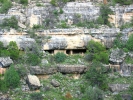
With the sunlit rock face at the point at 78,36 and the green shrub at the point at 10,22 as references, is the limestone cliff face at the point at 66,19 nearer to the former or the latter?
the sunlit rock face at the point at 78,36

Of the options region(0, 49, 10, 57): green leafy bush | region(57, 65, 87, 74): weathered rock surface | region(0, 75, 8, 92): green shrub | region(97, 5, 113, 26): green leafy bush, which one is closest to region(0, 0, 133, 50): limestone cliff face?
region(97, 5, 113, 26): green leafy bush

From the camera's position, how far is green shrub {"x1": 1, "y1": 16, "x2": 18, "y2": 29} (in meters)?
46.6

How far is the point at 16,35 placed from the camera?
151ft

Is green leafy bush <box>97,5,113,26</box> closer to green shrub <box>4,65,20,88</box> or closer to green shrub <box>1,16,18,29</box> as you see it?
green shrub <box>1,16,18,29</box>

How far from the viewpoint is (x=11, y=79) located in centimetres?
3794

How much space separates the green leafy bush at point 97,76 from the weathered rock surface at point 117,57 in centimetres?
312

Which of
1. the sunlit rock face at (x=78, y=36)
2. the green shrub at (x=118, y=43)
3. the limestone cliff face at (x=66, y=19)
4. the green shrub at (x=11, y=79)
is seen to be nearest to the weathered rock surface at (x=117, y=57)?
the green shrub at (x=118, y=43)

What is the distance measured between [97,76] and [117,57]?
5013 millimetres

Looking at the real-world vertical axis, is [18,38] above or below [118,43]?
above

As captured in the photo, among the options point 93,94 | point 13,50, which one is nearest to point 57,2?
point 13,50

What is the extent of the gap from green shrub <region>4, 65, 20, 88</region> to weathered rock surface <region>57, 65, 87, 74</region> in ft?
17.3

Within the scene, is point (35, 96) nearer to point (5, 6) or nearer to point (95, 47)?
point (95, 47)

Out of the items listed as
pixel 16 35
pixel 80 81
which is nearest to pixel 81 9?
pixel 16 35

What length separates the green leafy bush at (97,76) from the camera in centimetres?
3919
